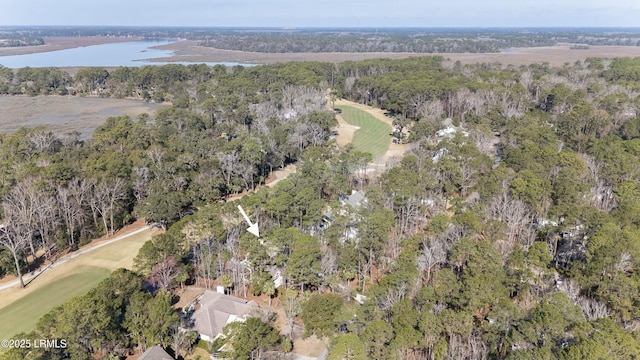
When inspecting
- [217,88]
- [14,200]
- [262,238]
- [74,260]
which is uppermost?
[217,88]

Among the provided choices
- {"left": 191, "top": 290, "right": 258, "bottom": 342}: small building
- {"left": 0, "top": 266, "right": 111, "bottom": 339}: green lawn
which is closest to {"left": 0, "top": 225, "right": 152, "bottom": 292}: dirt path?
{"left": 0, "top": 266, "right": 111, "bottom": 339}: green lawn

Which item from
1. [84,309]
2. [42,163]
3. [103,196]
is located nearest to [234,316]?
[84,309]

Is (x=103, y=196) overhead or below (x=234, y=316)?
overhead

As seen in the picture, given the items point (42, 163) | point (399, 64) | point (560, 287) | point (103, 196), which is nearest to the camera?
point (560, 287)

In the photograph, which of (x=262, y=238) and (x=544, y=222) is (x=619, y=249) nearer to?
(x=544, y=222)

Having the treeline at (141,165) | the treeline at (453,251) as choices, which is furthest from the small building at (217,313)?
the treeline at (141,165)

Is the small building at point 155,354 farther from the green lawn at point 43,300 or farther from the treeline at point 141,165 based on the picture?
the treeline at point 141,165
